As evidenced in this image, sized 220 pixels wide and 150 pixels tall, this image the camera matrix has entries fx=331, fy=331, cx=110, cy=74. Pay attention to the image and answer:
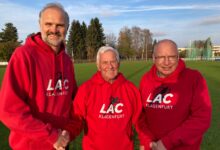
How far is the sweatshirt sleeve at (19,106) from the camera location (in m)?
3.06

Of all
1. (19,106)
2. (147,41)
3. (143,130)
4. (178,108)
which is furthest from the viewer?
(147,41)

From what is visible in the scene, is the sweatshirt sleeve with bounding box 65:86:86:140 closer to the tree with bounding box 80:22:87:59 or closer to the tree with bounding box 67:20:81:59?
the tree with bounding box 80:22:87:59

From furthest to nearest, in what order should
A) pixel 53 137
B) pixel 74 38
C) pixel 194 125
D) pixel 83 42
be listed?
pixel 83 42
pixel 74 38
pixel 194 125
pixel 53 137

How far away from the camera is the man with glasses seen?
139 inches

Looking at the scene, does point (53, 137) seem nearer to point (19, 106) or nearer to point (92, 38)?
point (19, 106)

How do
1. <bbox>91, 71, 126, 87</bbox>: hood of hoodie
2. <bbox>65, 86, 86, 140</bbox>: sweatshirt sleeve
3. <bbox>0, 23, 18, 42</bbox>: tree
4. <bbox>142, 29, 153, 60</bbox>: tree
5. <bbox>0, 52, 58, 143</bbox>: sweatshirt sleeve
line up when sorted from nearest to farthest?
<bbox>0, 52, 58, 143</bbox>: sweatshirt sleeve, <bbox>65, 86, 86, 140</bbox>: sweatshirt sleeve, <bbox>91, 71, 126, 87</bbox>: hood of hoodie, <bbox>0, 23, 18, 42</bbox>: tree, <bbox>142, 29, 153, 60</bbox>: tree

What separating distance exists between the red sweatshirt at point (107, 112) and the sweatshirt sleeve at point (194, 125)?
0.50m

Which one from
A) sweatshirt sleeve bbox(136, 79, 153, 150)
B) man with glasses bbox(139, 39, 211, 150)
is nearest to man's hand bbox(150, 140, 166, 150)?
man with glasses bbox(139, 39, 211, 150)

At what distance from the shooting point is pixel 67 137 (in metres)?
3.44

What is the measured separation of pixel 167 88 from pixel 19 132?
171 cm

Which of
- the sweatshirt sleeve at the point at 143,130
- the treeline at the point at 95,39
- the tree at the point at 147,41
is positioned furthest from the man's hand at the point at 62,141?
the tree at the point at 147,41

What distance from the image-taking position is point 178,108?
371cm

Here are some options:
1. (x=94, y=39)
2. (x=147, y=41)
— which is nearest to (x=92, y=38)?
(x=94, y=39)

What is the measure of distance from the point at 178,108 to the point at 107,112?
80 centimetres
